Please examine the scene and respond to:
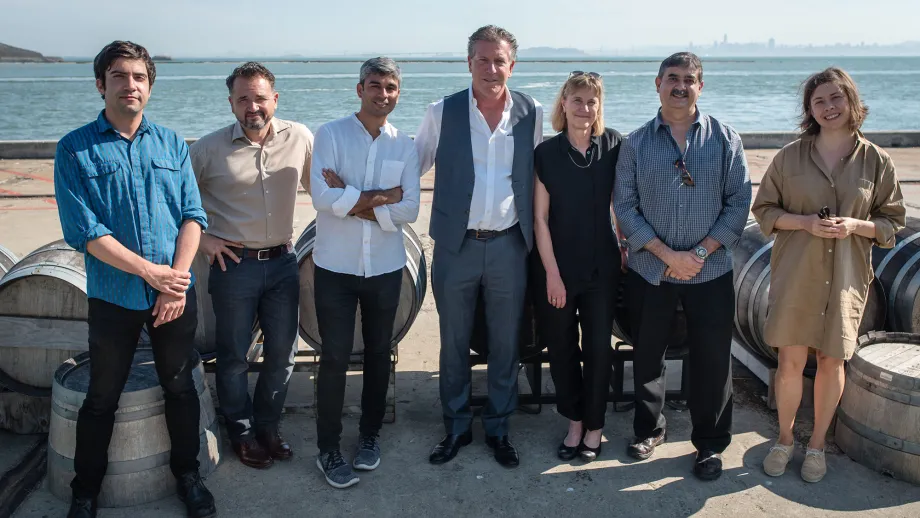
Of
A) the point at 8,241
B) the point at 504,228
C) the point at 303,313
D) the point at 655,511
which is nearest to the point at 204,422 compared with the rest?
the point at 303,313

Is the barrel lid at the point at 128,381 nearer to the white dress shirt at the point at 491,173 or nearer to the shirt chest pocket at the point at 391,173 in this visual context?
the shirt chest pocket at the point at 391,173

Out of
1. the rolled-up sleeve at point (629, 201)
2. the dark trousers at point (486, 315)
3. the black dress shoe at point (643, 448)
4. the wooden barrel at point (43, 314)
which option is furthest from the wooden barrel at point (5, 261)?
the black dress shoe at point (643, 448)

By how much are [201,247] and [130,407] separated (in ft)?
2.84

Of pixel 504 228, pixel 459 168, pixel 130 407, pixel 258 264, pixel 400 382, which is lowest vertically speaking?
pixel 400 382

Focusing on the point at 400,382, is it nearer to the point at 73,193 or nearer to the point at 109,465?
the point at 109,465

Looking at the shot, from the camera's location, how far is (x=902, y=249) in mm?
4820

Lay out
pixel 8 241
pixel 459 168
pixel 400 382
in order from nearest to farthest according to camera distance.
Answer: pixel 459 168 < pixel 400 382 < pixel 8 241

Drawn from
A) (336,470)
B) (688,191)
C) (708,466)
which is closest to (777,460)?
(708,466)

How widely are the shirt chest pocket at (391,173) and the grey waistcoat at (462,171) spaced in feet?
0.71

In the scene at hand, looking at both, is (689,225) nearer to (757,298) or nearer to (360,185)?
(757,298)

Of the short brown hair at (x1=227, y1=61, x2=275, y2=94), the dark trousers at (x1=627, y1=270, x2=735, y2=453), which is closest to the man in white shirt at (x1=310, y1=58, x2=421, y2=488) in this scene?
the short brown hair at (x1=227, y1=61, x2=275, y2=94)

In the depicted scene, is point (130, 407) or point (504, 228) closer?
point (130, 407)

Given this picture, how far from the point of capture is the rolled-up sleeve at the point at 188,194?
3602 millimetres

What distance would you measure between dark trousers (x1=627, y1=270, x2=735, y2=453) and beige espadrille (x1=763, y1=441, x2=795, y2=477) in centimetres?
23
